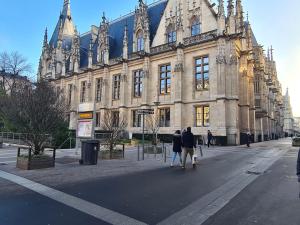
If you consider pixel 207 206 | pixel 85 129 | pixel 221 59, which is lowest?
pixel 207 206

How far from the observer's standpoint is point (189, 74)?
31.2m

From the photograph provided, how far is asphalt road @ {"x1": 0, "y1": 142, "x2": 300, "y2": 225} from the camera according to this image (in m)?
4.66

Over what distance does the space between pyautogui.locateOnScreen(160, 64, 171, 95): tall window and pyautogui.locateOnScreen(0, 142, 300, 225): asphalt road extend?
82.1ft

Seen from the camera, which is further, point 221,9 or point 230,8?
point 230,8

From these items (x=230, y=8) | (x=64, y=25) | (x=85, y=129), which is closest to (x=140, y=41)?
(x=230, y=8)

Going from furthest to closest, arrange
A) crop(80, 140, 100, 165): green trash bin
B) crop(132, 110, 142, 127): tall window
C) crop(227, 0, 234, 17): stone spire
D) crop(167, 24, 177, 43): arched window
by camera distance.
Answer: crop(132, 110, 142, 127): tall window → crop(167, 24, 177, 43): arched window → crop(227, 0, 234, 17): stone spire → crop(80, 140, 100, 165): green trash bin

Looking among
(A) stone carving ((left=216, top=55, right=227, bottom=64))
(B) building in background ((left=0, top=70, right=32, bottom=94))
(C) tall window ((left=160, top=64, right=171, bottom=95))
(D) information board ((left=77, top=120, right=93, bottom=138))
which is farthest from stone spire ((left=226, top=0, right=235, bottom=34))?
(B) building in background ((left=0, top=70, right=32, bottom=94))

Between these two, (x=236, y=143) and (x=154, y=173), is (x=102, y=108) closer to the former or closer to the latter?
(x=236, y=143)

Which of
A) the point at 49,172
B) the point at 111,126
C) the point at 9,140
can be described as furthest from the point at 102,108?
the point at 49,172

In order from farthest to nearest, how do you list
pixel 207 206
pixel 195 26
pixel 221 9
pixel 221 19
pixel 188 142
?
pixel 195 26 → pixel 221 9 → pixel 221 19 → pixel 188 142 → pixel 207 206

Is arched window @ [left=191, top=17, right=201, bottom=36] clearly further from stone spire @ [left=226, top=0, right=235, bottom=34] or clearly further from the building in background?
the building in background

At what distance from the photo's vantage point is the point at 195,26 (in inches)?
1275

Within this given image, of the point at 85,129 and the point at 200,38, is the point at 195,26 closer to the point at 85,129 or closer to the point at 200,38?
the point at 200,38

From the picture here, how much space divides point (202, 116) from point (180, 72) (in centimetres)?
644
